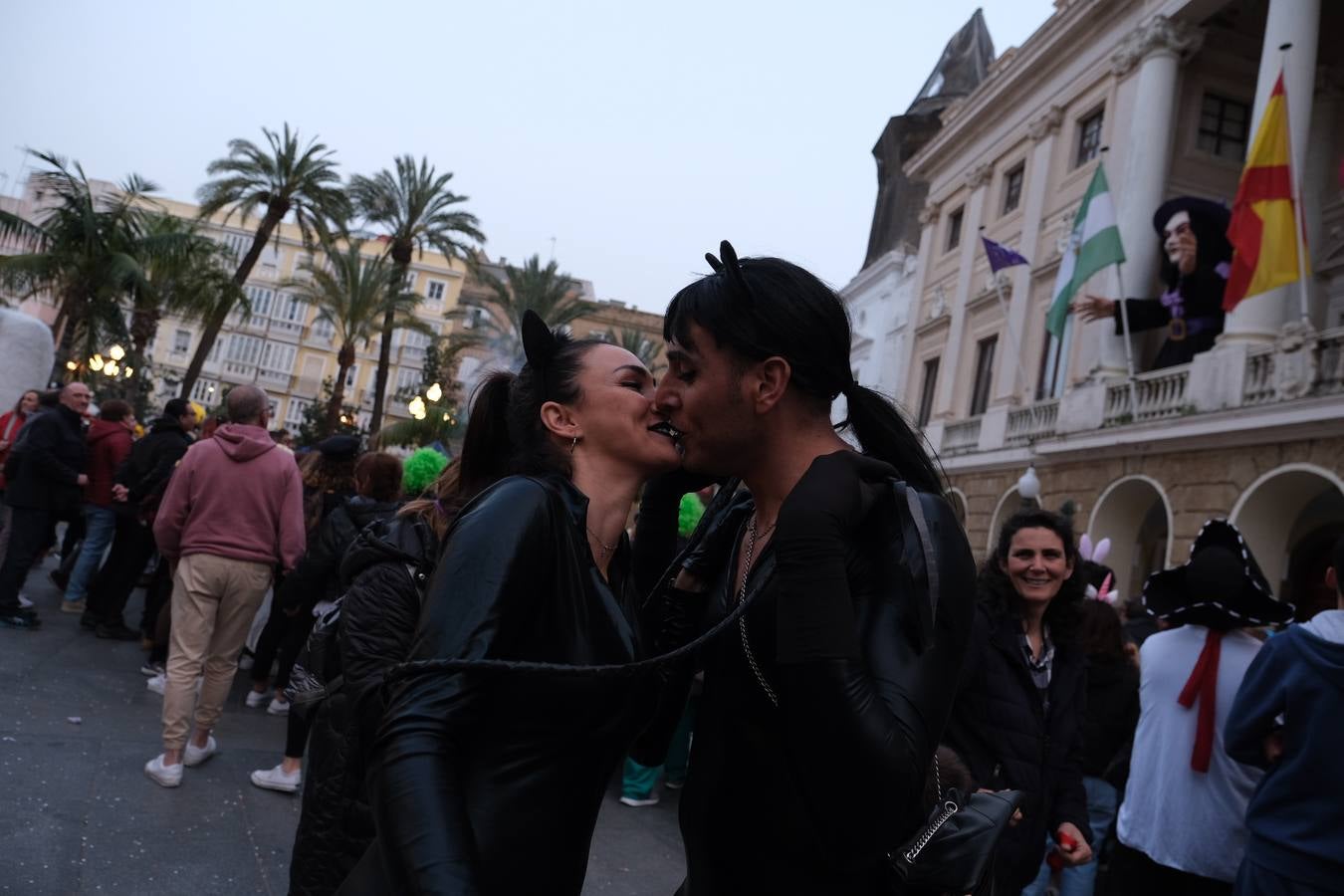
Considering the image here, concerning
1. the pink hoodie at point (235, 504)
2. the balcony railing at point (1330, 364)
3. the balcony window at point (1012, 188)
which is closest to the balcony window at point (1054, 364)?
the balcony window at point (1012, 188)

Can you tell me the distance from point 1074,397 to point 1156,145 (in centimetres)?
451

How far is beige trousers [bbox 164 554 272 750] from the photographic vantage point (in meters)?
5.77

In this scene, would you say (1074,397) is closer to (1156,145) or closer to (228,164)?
(1156,145)

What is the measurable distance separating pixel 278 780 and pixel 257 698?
2267 millimetres

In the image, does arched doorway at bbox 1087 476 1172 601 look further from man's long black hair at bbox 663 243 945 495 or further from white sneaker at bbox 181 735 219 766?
man's long black hair at bbox 663 243 945 495

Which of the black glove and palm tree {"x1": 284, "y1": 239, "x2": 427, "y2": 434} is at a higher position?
palm tree {"x1": 284, "y1": 239, "x2": 427, "y2": 434}

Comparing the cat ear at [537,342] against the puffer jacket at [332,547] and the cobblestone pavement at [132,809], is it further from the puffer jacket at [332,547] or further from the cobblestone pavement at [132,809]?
the puffer jacket at [332,547]

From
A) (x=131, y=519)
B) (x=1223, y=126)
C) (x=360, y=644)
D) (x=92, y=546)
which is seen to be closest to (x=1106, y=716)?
(x=360, y=644)

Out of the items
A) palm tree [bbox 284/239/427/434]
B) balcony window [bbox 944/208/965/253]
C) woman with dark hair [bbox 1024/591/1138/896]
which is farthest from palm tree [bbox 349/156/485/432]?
woman with dark hair [bbox 1024/591/1138/896]

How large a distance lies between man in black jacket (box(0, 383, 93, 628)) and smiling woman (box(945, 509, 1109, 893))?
812cm

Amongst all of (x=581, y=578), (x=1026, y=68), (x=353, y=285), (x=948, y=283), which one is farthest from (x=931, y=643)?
(x=353, y=285)

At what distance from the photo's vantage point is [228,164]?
25547 millimetres

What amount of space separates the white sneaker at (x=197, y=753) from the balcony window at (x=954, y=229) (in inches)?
948

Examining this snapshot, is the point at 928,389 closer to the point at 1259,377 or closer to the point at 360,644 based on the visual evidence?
the point at 1259,377
